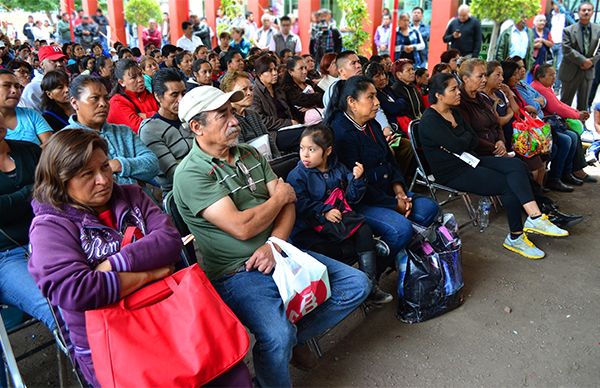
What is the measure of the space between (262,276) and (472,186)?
2194mm

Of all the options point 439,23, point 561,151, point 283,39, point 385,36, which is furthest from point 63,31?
point 561,151

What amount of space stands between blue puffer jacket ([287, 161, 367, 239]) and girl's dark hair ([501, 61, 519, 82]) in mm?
3041

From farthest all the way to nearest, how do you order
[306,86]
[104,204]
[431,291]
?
[306,86]
[431,291]
[104,204]

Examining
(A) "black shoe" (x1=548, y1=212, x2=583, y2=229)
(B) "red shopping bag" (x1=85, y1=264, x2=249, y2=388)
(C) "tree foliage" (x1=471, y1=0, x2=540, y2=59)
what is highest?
(C) "tree foliage" (x1=471, y1=0, x2=540, y2=59)

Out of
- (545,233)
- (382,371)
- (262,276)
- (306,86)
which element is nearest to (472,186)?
(545,233)

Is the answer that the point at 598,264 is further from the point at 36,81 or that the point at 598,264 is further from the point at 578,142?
the point at 36,81

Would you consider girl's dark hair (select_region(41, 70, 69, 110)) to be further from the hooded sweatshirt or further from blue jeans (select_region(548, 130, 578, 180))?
blue jeans (select_region(548, 130, 578, 180))

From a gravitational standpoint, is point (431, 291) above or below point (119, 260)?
below

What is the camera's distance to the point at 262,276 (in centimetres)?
226

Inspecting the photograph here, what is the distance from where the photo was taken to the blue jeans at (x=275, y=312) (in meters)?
2.04

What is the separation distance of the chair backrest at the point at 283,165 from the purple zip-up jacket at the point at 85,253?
1069 millimetres

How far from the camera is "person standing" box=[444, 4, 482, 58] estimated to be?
9.05 m

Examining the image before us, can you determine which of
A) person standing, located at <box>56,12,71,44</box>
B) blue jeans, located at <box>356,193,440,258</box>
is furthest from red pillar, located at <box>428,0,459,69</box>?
person standing, located at <box>56,12,71,44</box>

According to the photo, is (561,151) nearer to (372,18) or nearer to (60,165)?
(60,165)
